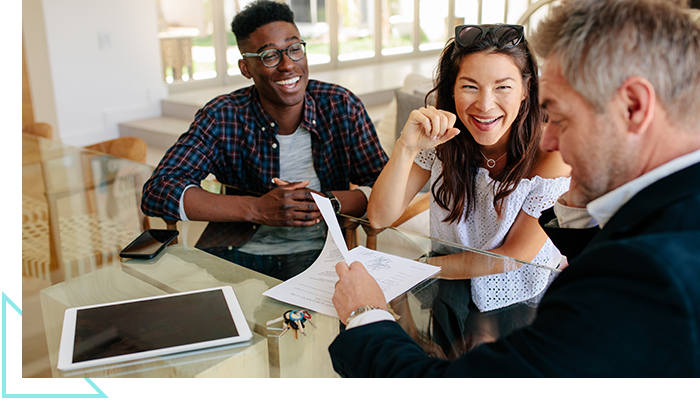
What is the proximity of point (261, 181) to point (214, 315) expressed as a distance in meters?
0.96

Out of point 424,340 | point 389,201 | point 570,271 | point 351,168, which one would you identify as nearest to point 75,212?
point 351,168

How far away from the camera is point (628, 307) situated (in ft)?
2.04

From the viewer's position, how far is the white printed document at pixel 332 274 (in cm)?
Answer: 111

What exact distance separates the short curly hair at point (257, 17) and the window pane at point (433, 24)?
624cm

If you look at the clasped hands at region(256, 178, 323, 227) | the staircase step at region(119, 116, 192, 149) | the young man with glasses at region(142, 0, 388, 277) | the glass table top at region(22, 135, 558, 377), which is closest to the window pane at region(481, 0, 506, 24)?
the staircase step at region(119, 116, 192, 149)

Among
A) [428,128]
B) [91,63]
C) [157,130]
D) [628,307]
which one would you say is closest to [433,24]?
[157,130]

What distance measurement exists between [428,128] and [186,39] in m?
4.58

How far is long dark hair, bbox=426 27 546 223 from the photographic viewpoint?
4.55 ft

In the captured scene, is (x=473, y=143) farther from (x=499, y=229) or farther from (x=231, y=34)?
(x=231, y=34)

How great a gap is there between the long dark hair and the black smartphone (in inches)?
29.9

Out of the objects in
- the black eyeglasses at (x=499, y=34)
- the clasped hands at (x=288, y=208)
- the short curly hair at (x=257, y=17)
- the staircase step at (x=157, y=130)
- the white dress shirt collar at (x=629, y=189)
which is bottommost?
the staircase step at (x=157, y=130)

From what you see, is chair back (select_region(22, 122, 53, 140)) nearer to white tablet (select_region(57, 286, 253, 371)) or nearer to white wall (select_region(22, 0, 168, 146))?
white wall (select_region(22, 0, 168, 146))

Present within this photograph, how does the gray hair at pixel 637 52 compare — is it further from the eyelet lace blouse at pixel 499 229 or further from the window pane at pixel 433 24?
the window pane at pixel 433 24

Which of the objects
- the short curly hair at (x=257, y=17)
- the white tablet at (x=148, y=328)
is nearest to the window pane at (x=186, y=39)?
the short curly hair at (x=257, y=17)
